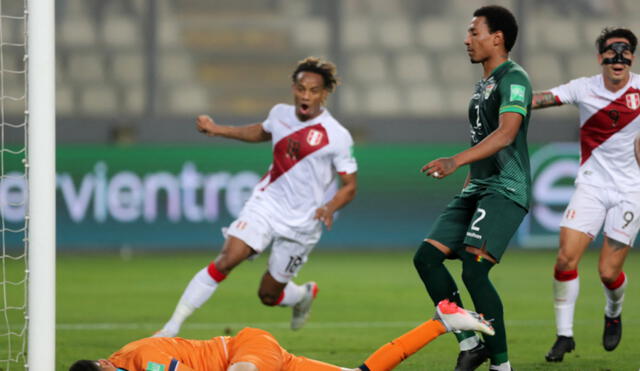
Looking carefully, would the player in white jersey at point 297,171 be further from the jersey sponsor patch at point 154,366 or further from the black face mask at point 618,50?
the jersey sponsor patch at point 154,366

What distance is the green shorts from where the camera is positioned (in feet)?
16.6

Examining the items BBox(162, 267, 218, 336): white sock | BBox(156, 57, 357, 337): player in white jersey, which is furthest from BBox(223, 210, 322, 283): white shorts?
BBox(162, 267, 218, 336): white sock

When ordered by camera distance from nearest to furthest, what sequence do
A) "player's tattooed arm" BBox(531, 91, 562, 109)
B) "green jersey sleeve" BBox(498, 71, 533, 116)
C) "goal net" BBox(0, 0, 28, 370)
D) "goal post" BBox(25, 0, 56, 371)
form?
"goal post" BBox(25, 0, 56, 371) < "green jersey sleeve" BBox(498, 71, 533, 116) < "goal net" BBox(0, 0, 28, 370) < "player's tattooed arm" BBox(531, 91, 562, 109)

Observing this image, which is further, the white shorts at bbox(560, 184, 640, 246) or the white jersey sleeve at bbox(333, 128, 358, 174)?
the white jersey sleeve at bbox(333, 128, 358, 174)

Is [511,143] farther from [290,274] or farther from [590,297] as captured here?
[590,297]

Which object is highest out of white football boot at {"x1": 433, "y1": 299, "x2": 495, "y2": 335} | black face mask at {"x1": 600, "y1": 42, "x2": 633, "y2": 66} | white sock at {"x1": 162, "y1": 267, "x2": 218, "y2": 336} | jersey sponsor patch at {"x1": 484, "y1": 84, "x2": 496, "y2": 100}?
black face mask at {"x1": 600, "y1": 42, "x2": 633, "y2": 66}

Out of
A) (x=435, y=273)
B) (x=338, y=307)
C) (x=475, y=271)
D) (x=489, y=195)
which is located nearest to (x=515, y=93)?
(x=489, y=195)

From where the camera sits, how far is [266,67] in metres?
15.3

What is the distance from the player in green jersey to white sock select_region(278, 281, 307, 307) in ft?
6.82

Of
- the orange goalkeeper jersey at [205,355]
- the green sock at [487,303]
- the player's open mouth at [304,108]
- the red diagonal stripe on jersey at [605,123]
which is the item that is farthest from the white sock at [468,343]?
the player's open mouth at [304,108]

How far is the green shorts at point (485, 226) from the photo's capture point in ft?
16.6

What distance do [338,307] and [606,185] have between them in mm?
2993

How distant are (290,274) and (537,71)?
9.37m

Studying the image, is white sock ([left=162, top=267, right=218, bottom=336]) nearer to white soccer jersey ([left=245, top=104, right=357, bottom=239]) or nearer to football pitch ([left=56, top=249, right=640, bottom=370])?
football pitch ([left=56, top=249, right=640, bottom=370])
